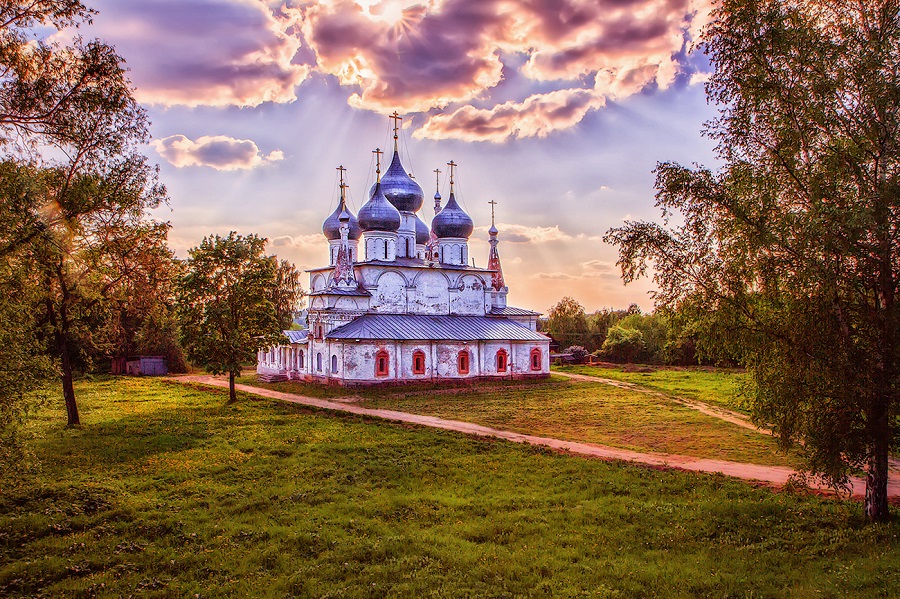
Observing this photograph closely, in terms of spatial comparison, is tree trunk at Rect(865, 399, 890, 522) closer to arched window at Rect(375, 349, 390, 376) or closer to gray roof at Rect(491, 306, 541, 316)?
arched window at Rect(375, 349, 390, 376)

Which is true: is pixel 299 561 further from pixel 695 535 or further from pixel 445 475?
pixel 695 535

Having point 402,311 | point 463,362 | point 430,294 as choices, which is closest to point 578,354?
point 430,294

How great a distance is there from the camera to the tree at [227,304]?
27.5 m

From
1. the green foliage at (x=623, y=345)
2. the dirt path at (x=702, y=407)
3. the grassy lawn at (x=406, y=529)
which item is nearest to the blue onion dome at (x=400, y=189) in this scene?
the dirt path at (x=702, y=407)

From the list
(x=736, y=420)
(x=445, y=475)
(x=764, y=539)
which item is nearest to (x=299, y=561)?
(x=445, y=475)

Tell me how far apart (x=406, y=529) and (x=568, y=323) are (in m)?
58.3

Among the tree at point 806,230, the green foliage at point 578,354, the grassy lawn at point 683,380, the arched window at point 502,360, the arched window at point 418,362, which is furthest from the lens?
the green foliage at point 578,354

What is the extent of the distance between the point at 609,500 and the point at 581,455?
14.7ft

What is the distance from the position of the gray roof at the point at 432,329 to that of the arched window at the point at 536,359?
0.85 metres

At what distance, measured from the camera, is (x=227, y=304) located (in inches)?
1097

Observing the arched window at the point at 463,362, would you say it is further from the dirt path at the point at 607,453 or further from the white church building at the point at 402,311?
the dirt path at the point at 607,453

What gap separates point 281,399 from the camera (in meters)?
29.2

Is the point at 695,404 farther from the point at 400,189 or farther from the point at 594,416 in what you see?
the point at 400,189

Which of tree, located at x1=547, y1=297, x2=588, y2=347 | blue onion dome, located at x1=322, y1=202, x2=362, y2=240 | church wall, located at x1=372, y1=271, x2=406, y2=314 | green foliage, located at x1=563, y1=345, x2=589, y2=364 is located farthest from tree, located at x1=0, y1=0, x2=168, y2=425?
tree, located at x1=547, y1=297, x2=588, y2=347
